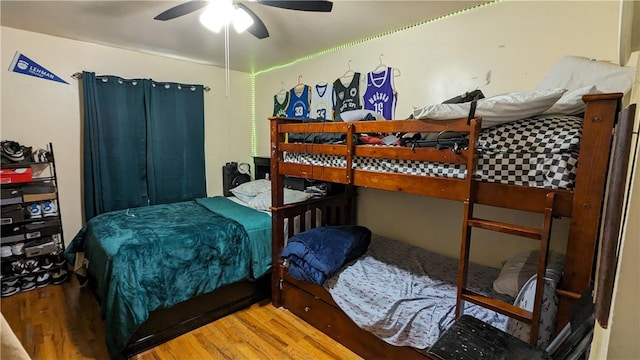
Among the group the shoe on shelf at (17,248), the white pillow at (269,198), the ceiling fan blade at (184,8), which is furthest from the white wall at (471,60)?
the shoe on shelf at (17,248)

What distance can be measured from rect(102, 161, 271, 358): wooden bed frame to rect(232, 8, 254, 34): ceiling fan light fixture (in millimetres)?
2026

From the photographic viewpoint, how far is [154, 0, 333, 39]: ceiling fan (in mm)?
1839

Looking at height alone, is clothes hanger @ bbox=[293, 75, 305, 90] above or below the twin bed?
above

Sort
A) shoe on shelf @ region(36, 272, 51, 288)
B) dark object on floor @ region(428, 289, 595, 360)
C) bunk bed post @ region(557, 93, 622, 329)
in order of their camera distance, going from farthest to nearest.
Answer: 1. shoe on shelf @ region(36, 272, 51, 288)
2. bunk bed post @ region(557, 93, 622, 329)
3. dark object on floor @ region(428, 289, 595, 360)

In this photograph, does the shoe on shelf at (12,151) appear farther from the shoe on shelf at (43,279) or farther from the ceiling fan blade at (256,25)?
the ceiling fan blade at (256,25)

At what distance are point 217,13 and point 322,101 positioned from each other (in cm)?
155

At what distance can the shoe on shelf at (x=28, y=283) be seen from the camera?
9.24 feet

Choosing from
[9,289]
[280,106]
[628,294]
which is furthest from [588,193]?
[9,289]

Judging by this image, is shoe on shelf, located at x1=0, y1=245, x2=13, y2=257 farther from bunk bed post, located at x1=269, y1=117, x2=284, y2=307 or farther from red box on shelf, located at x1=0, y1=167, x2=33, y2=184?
bunk bed post, located at x1=269, y1=117, x2=284, y2=307

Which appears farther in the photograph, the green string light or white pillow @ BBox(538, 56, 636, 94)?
the green string light

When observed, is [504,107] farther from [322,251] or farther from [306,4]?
[322,251]

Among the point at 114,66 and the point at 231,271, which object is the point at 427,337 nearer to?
the point at 231,271

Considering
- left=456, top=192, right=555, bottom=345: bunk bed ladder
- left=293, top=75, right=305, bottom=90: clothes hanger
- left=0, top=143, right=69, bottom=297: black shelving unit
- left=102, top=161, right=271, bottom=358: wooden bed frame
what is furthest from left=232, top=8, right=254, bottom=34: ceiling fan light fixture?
left=0, top=143, right=69, bottom=297: black shelving unit

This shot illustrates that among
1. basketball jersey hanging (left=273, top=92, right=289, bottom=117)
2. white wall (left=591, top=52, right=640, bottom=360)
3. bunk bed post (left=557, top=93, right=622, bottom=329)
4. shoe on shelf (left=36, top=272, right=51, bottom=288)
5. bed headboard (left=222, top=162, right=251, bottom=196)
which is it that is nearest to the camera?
white wall (left=591, top=52, right=640, bottom=360)
